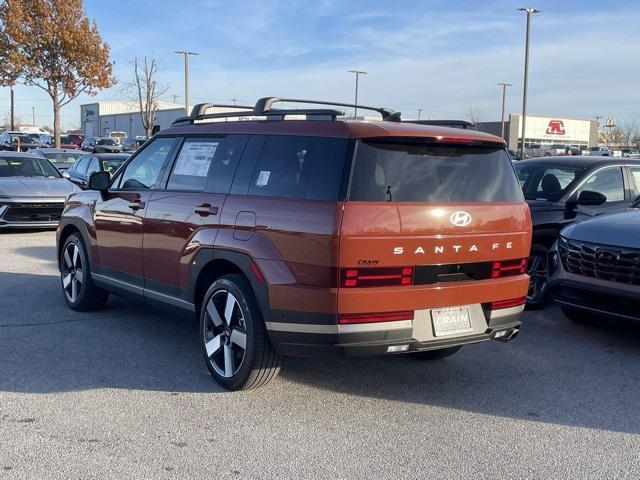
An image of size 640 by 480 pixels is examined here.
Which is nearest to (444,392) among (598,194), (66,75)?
(598,194)

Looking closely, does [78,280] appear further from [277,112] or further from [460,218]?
[460,218]

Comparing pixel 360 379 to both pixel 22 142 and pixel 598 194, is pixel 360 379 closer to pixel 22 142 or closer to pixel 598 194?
pixel 598 194

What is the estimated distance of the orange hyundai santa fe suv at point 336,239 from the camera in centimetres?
412

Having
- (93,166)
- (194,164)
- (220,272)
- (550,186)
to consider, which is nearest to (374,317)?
(220,272)

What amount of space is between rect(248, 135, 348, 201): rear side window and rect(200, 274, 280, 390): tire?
697 millimetres

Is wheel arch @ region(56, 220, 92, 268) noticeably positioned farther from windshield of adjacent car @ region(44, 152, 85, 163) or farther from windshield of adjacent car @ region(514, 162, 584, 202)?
windshield of adjacent car @ region(44, 152, 85, 163)

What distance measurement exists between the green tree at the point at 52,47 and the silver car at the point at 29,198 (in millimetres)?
17203

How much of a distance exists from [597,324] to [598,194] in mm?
1546

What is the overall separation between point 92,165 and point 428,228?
1293 centimetres

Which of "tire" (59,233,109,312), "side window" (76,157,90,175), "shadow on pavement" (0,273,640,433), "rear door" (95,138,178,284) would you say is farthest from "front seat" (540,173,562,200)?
"side window" (76,157,90,175)

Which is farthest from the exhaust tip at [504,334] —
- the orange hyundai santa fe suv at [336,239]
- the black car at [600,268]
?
the black car at [600,268]

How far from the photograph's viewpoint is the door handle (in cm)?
494

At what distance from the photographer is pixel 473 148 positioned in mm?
4711

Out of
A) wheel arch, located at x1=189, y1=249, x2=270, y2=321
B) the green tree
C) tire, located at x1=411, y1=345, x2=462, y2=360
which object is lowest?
tire, located at x1=411, y1=345, x2=462, y2=360
